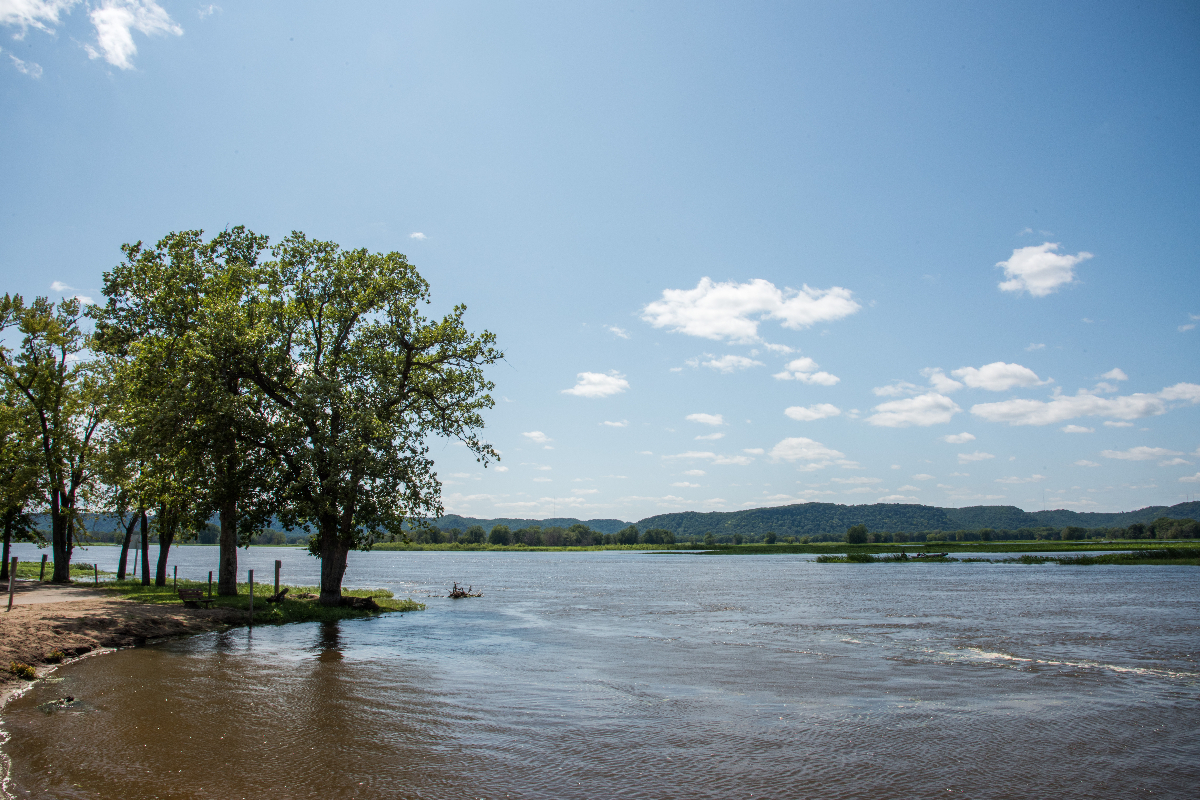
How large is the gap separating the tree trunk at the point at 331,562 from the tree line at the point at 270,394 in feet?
0.32

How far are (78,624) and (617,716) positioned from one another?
1903 cm

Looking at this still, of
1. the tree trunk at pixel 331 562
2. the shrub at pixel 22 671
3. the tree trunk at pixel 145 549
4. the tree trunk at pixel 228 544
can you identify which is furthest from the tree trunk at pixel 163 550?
the shrub at pixel 22 671

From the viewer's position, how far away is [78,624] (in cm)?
2316

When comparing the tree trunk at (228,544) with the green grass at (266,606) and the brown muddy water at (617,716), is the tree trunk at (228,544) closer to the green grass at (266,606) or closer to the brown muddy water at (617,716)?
the green grass at (266,606)

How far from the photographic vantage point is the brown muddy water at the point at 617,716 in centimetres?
1170

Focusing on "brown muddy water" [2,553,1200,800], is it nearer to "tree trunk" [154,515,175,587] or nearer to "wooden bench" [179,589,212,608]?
"wooden bench" [179,589,212,608]

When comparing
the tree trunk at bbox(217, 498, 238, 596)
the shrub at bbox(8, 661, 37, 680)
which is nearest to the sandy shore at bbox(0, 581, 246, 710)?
the shrub at bbox(8, 661, 37, 680)

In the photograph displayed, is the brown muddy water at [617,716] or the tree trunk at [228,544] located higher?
the tree trunk at [228,544]

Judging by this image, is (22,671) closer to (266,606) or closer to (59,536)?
(266,606)

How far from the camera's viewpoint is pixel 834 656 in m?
26.5

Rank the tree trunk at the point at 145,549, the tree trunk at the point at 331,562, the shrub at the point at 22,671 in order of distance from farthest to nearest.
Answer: the tree trunk at the point at 145,549 → the tree trunk at the point at 331,562 → the shrub at the point at 22,671

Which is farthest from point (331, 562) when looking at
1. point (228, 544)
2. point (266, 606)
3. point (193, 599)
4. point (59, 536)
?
point (59, 536)

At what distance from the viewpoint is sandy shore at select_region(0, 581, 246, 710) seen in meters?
19.3

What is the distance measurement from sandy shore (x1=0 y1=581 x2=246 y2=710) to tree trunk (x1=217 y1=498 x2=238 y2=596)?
4349mm
